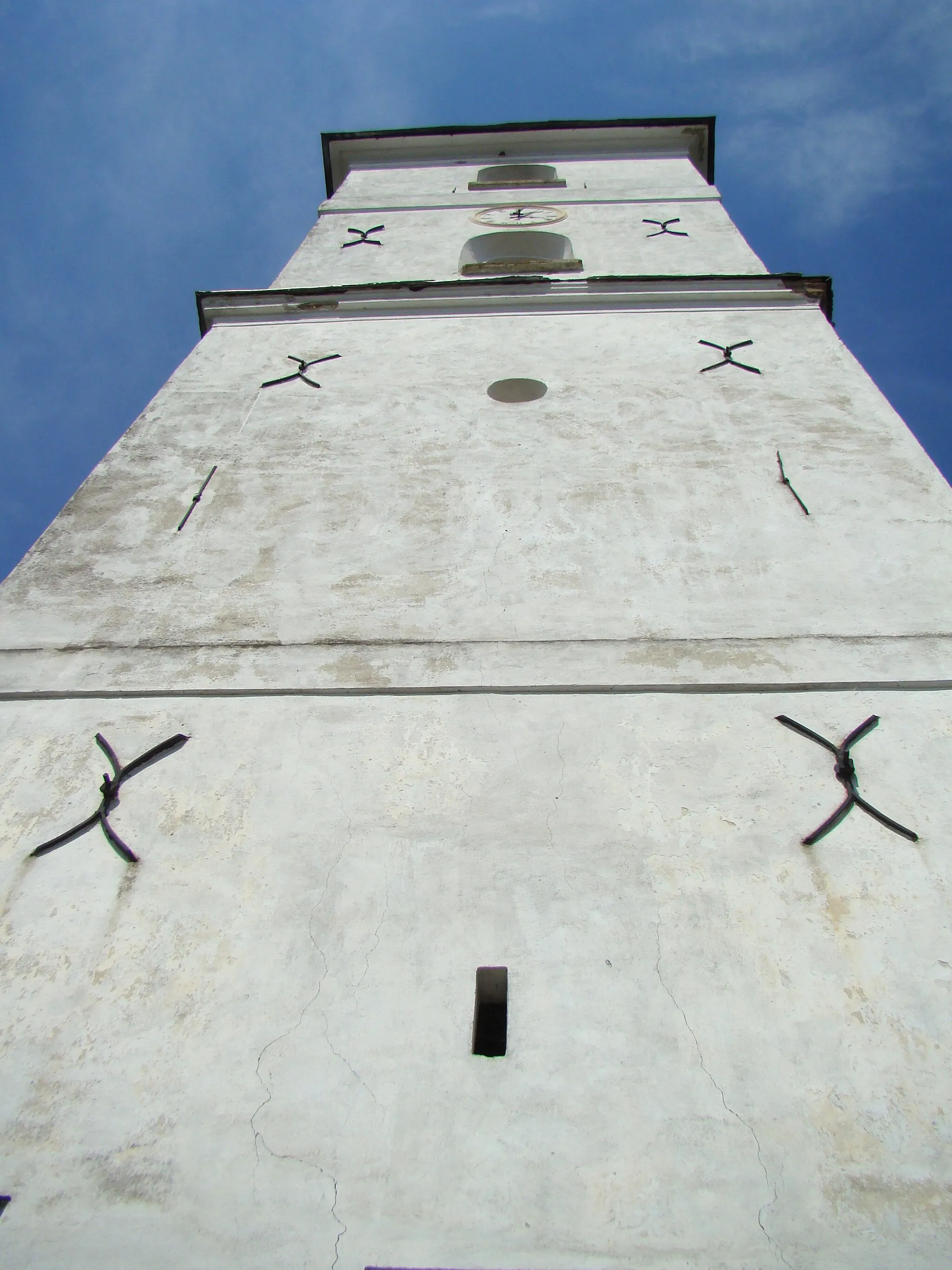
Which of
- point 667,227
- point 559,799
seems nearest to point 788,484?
point 559,799

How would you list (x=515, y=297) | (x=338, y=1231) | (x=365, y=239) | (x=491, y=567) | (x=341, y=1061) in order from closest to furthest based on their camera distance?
(x=338, y=1231) < (x=341, y=1061) < (x=491, y=567) < (x=515, y=297) < (x=365, y=239)

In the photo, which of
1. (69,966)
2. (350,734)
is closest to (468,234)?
(350,734)

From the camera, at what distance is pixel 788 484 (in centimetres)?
506

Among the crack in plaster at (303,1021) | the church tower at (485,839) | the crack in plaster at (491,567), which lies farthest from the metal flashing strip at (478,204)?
the crack in plaster at (303,1021)

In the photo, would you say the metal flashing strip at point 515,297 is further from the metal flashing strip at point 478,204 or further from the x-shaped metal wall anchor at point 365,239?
the metal flashing strip at point 478,204

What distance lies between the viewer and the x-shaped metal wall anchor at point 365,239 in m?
10.4

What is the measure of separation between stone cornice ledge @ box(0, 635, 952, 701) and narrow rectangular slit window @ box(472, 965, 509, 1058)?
120 centimetres

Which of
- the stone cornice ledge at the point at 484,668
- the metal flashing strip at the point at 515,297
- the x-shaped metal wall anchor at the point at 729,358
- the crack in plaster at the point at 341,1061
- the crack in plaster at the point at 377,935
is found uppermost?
the metal flashing strip at the point at 515,297

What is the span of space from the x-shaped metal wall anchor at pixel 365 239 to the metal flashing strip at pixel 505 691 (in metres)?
7.46

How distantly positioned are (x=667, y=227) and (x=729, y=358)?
186 inches

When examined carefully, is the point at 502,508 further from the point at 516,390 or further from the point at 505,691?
the point at 516,390

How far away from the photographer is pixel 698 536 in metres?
4.71

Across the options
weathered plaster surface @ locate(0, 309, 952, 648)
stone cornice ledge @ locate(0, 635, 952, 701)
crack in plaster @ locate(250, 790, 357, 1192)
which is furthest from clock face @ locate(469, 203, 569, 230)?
crack in plaster @ locate(250, 790, 357, 1192)

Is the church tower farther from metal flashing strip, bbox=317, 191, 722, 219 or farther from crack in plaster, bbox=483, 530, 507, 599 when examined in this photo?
metal flashing strip, bbox=317, 191, 722, 219
